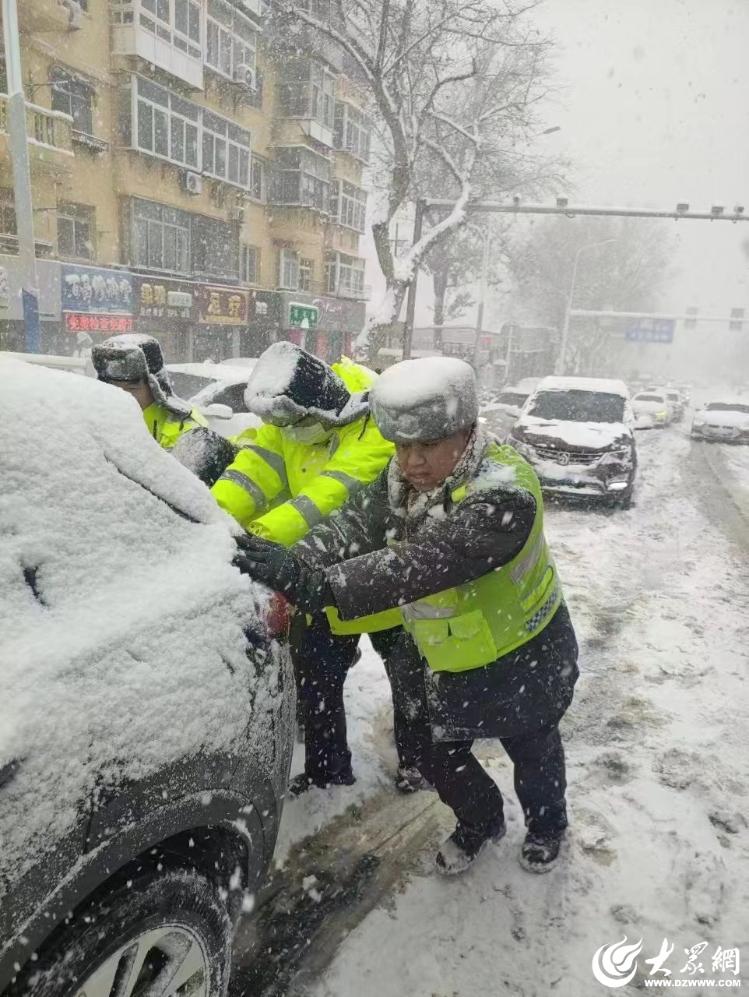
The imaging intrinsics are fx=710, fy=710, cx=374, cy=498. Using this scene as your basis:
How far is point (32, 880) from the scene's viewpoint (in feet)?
3.93

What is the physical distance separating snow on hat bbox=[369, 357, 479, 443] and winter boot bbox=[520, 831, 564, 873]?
59.6 inches

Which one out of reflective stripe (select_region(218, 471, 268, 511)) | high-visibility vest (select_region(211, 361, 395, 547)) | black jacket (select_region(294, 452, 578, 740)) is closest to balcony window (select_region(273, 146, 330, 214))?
high-visibility vest (select_region(211, 361, 395, 547))

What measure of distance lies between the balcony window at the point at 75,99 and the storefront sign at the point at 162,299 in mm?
3697

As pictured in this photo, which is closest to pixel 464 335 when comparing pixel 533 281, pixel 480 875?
pixel 533 281

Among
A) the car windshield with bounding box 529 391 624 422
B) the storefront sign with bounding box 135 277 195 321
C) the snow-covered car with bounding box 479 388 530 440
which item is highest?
the storefront sign with bounding box 135 277 195 321

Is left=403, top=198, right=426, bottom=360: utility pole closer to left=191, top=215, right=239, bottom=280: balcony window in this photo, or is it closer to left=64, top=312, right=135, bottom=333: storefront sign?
left=191, top=215, right=239, bottom=280: balcony window

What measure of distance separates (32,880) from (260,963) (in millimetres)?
1158

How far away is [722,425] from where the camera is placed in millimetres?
18375

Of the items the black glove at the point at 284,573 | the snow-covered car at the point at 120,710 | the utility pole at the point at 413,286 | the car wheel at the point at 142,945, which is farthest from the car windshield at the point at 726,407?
the car wheel at the point at 142,945

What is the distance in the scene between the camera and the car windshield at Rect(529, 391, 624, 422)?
955 cm

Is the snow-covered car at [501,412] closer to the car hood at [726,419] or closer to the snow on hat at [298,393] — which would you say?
the car hood at [726,419]

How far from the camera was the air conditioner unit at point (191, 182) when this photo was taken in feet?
65.4

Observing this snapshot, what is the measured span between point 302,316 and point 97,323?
34.8 feet

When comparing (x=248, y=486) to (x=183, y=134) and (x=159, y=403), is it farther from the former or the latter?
(x=183, y=134)
